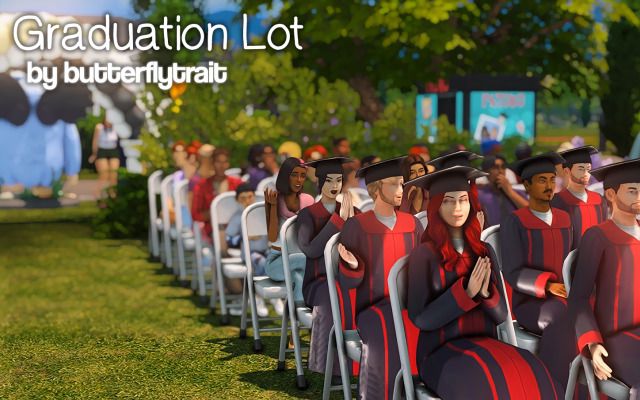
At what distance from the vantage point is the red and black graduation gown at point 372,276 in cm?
476

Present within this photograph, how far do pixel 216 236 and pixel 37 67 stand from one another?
2674 centimetres

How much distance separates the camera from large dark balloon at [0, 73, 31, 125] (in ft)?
87.1

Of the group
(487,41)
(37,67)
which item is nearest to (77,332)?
(487,41)

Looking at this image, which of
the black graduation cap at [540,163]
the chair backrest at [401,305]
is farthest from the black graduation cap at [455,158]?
the chair backrest at [401,305]

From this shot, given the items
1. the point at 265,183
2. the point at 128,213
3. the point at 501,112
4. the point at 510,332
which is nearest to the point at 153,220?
the point at 128,213

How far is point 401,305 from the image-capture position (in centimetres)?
418

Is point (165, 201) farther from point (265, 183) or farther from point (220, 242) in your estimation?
point (220, 242)

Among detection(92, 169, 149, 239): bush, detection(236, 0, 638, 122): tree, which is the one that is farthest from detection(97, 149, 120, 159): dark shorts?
detection(92, 169, 149, 239): bush

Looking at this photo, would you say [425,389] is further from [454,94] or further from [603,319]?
[454,94]

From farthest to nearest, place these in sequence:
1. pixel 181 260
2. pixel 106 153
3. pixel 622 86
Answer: pixel 622 86 → pixel 106 153 → pixel 181 260

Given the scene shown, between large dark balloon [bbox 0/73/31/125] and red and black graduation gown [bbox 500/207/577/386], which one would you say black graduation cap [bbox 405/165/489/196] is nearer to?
red and black graduation gown [bbox 500/207/577/386]

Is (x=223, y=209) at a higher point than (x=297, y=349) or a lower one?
higher

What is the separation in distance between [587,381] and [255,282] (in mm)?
3721

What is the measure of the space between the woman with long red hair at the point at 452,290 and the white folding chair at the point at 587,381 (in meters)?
0.20
